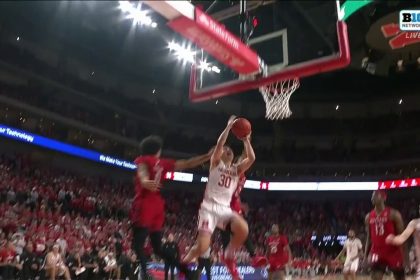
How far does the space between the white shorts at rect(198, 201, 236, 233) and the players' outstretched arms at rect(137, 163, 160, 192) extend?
2.41 feet

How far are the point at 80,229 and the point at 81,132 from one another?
7839 mm

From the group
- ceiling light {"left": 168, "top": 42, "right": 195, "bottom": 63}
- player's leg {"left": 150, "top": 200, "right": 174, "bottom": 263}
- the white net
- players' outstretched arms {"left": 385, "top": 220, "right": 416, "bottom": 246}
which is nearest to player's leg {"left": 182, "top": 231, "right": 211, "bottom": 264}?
player's leg {"left": 150, "top": 200, "right": 174, "bottom": 263}

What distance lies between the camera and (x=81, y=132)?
2234cm

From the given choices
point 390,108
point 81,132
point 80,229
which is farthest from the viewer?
point 390,108

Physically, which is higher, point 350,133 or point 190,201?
point 350,133

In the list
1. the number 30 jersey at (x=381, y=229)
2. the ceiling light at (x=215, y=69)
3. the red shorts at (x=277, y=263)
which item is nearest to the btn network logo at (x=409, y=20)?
the ceiling light at (x=215, y=69)

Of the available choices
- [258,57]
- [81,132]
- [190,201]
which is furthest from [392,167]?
[258,57]

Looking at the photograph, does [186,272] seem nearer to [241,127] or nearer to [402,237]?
[241,127]

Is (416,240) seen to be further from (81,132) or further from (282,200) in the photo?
(282,200)

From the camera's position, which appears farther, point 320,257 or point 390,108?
point 390,108

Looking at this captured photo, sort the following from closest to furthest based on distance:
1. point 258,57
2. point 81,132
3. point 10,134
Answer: point 258,57, point 10,134, point 81,132

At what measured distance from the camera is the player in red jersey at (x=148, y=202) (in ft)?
17.1

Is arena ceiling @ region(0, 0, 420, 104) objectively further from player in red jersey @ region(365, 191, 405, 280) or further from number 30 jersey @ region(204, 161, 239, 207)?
number 30 jersey @ region(204, 161, 239, 207)

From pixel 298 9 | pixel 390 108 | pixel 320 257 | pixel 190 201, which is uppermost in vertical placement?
pixel 390 108
